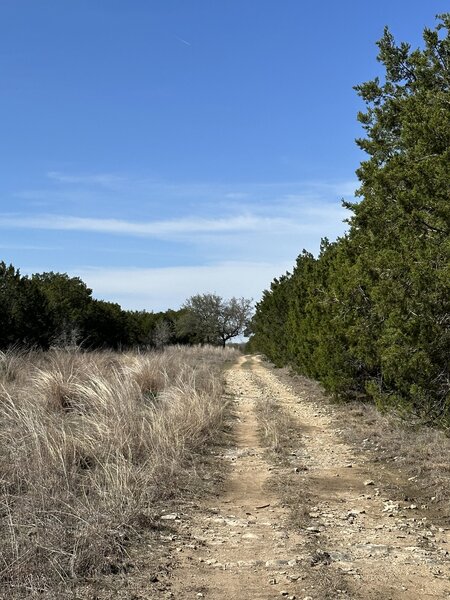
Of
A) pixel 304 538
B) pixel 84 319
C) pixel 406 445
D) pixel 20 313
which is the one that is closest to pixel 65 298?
pixel 84 319

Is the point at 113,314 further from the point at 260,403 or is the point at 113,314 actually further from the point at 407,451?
the point at 407,451

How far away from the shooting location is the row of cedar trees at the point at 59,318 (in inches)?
1139

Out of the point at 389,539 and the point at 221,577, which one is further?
the point at 389,539

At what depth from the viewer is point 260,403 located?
49.5 feet

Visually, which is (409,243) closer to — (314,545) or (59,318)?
(314,545)

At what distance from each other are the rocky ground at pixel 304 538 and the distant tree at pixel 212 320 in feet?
226

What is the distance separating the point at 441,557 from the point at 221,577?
5.99 ft

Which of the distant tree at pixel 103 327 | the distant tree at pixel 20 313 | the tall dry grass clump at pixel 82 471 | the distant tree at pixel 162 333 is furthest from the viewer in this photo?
the distant tree at pixel 162 333

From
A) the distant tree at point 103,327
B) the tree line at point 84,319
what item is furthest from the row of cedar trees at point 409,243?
the distant tree at point 103,327

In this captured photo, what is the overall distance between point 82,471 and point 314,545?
9.42 feet

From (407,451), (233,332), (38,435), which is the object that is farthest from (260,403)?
(233,332)

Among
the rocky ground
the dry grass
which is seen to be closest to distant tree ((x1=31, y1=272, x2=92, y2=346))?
the dry grass

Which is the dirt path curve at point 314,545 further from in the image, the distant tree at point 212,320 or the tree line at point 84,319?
the distant tree at point 212,320

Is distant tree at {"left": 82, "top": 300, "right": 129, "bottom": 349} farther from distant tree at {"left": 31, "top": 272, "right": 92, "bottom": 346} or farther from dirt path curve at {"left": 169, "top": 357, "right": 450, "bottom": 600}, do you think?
dirt path curve at {"left": 169, "top": 357, "right": 450, "bottom": 600}
